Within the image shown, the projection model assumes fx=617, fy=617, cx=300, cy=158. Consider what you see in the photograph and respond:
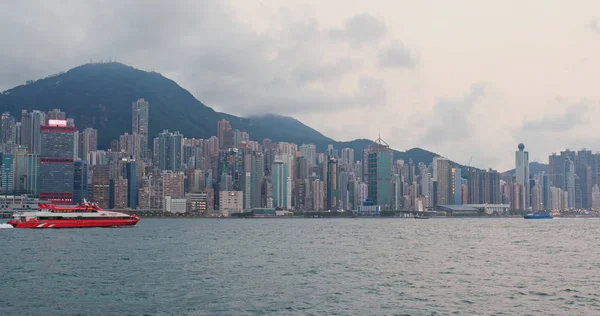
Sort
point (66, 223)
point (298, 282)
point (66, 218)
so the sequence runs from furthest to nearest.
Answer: point (66, 218)
point (66, 223)
point (298, 282)

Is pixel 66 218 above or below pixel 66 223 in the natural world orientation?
above

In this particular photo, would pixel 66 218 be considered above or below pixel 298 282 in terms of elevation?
above

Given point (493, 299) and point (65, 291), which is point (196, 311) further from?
point (493, 299)

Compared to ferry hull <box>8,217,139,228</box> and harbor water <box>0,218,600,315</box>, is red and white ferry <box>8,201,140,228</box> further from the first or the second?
harbor water <box>0,218,600,315</box>

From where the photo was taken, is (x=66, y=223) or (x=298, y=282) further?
(x=66, y=223)

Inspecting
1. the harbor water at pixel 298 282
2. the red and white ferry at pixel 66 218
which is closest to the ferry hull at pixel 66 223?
the red and white ferry at pixel 66 218

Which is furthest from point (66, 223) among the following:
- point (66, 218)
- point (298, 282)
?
point (298, 282)

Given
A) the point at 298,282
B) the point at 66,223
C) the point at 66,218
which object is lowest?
the point at 298,282

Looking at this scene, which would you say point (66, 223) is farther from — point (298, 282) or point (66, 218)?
point (298, 282)

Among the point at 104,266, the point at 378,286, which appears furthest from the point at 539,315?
the point at 104,266

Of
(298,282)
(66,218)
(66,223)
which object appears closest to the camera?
(298,282)

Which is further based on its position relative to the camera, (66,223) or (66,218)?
(66,218)
